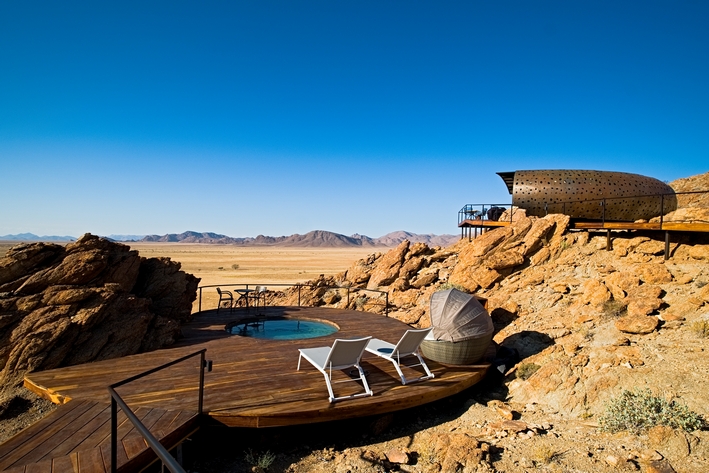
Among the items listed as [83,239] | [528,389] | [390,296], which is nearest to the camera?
[528,389]

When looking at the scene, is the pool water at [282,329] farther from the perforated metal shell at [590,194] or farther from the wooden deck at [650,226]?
the perforated metal shell at [590,194]

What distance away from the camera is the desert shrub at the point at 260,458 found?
5.96m

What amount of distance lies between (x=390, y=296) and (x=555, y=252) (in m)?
6.68

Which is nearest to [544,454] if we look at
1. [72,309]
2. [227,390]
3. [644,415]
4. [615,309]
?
[644,415]

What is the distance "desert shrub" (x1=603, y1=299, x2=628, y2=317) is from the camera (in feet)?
31.0

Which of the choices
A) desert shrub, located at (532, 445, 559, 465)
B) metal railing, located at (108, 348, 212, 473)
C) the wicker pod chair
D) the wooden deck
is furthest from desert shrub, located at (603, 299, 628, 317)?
metal railing, located at (108, 348, 212, 473)

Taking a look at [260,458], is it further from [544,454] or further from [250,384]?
[544,454]

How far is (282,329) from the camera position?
1154cm

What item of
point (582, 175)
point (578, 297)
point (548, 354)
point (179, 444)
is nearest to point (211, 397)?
point (179, 444)

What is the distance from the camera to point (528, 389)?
7.94 m

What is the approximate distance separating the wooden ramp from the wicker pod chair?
499 cm

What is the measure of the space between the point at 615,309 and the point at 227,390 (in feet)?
30.0

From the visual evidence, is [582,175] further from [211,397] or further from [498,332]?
[211,397]

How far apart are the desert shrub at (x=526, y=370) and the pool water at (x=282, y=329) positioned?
4.78 m
